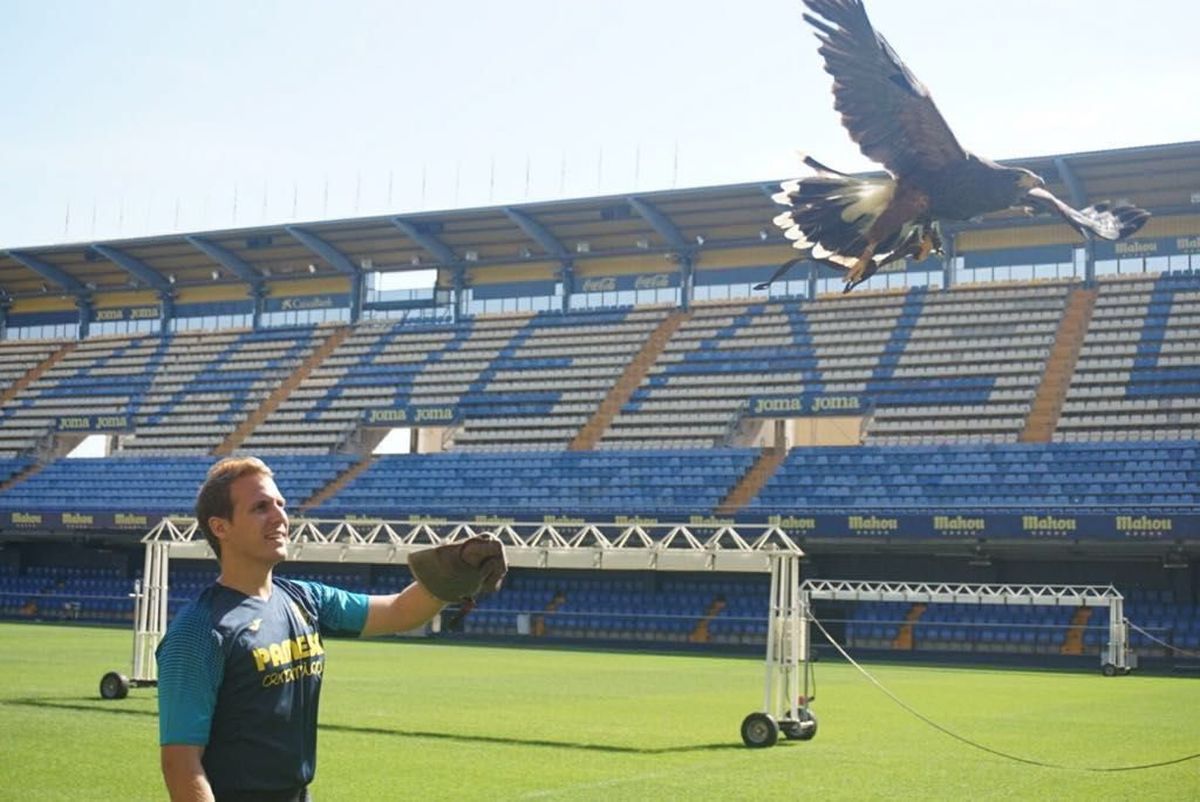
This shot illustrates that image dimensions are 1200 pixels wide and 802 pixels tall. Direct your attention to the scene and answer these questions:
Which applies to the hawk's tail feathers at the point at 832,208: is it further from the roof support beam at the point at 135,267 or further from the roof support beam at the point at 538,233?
the roof support beam at the point at 135,267

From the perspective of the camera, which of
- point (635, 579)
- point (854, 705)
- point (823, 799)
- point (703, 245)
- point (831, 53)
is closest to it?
point (831, 53)

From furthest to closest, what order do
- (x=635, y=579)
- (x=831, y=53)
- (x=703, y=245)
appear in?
(x=703, y=245), (x=635, y=579), (x=831, y=53)

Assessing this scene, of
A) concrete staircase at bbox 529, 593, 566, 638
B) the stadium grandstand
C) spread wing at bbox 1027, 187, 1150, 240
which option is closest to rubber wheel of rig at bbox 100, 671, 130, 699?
spread wing at bbox 1027, 187, 1150, 240

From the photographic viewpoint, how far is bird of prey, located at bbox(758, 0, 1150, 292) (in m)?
5.08

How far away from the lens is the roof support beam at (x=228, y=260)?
59.3m

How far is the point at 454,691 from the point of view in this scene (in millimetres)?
24781

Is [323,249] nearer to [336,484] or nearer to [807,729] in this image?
[336,484]

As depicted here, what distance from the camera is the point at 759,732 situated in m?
17.9

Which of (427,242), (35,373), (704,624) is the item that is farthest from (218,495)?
(35,373)

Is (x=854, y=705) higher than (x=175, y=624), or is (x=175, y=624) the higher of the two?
(x=175, y=624)

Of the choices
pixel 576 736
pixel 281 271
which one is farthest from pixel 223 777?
pixel 281 271

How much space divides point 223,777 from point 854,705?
19854mm

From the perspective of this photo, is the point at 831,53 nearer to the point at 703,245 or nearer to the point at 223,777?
the point at 223,777

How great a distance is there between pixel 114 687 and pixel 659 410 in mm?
29079
